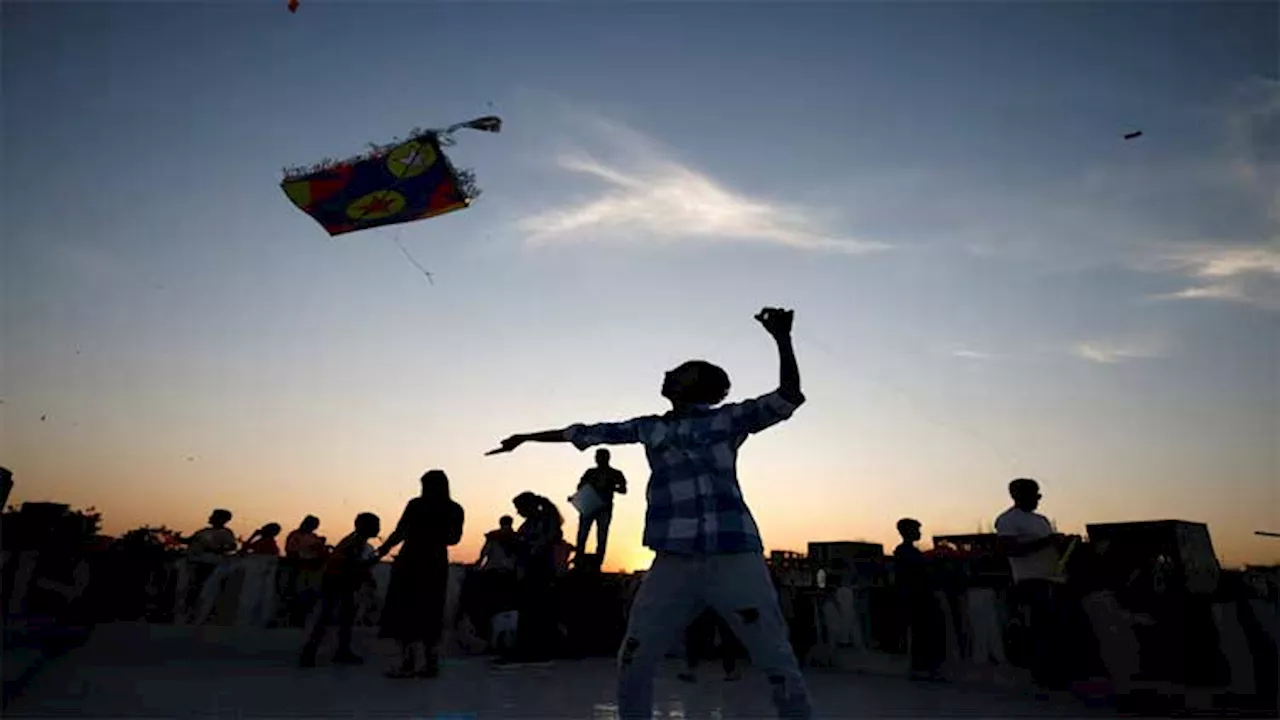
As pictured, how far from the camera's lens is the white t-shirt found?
6949 mm

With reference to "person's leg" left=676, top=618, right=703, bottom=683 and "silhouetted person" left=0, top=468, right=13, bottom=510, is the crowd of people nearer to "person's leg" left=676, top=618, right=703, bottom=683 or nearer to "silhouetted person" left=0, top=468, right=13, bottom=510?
"person's leg" left=676, top=618, right=703, bottom=683

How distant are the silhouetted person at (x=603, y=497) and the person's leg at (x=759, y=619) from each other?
7.86 m

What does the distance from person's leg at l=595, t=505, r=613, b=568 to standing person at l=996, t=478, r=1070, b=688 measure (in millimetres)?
5534

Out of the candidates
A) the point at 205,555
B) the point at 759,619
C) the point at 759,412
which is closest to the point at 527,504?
the point at 205,555

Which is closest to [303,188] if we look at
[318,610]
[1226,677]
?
[318,610]

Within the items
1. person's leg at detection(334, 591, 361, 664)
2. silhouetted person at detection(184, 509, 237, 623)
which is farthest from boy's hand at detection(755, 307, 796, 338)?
silhouetted person at detection(184, 509, 237, 623)

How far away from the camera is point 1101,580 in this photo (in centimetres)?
727

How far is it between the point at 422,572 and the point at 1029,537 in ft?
18.8

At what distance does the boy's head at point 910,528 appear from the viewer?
8.73 meters

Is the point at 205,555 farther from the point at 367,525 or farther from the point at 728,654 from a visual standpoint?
the point at 728,654

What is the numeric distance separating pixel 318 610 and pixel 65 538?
5177 millimetres

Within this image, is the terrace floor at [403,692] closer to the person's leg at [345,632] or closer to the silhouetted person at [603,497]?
the person's leg at [345,632]

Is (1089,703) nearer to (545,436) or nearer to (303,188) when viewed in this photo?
(545,436)

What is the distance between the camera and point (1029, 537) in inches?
275
